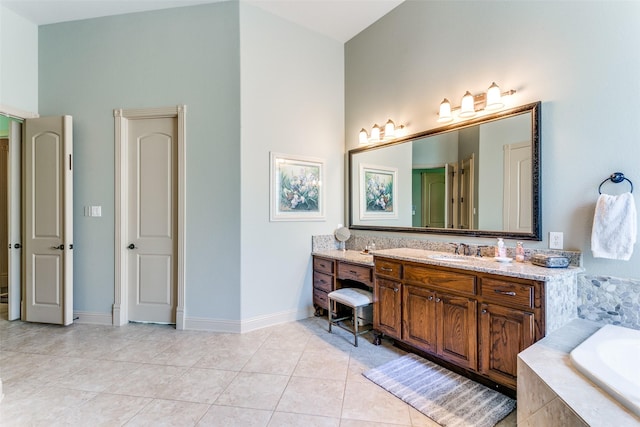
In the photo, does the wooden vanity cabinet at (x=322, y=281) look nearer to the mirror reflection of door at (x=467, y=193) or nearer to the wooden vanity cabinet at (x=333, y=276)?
the wooden vanity cabinet at (x=333, y=276)

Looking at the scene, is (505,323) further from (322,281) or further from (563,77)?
(322,281)

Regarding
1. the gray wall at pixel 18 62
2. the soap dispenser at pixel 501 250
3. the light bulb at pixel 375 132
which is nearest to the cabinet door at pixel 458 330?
the soap dispenser at pixel 501 250

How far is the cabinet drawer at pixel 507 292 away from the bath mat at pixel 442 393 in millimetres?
621

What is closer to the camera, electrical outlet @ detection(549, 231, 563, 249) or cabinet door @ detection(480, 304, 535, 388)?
cabinet door @ detection(480, 304, 535, 388)

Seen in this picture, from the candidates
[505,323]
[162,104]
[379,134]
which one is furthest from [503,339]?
[162,104]

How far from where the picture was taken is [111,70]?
3.18 m

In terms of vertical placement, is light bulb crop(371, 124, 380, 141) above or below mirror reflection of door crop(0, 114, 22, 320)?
above

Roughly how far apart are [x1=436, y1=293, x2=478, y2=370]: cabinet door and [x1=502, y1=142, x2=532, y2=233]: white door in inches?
28.5

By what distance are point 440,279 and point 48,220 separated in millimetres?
3945

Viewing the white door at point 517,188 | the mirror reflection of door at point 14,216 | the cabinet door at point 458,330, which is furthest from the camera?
the mirror reflection of door at point 14,216

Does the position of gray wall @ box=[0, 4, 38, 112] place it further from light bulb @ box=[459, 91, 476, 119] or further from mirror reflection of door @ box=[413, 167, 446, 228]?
light bulb @ box=[459, 91, 476, 119]

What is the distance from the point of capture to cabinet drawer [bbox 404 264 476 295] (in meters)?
2.00

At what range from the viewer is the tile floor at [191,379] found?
1.73 metres

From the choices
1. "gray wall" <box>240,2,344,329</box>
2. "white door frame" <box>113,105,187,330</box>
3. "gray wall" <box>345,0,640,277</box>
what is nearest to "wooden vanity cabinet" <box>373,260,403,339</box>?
"gray wall" <box>345,0,640,277</box>
